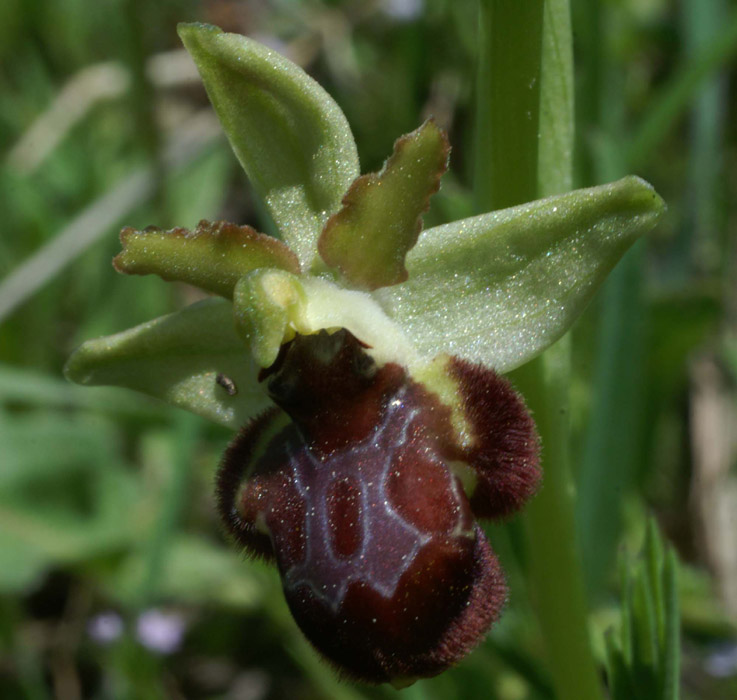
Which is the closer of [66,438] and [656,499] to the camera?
[66,438]

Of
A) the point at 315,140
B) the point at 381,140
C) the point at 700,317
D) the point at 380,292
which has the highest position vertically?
the point at 315,140

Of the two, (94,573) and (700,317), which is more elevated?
(700,317)

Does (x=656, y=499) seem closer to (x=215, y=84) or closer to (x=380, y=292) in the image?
(x=380, y=292)

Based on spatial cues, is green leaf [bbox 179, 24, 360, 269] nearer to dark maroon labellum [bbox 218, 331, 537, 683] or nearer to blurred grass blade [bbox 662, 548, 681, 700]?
dark maroon labellum [bbox 218, 331, 537, 683]

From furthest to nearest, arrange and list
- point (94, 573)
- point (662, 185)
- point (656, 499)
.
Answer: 1. point (662, 185)
2. point (656, 499)
3. point (94, 573)

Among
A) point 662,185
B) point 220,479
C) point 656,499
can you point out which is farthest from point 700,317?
point 220,479

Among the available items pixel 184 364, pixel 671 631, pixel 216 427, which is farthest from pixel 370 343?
pixel 216 427

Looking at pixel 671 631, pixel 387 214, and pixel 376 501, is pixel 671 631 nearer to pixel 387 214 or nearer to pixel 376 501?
pixel 376 501

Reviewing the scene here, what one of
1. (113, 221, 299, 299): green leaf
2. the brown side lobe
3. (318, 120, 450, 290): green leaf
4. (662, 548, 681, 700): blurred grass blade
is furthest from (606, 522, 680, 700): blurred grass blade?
(113, 221, 299, 299): green leaf
